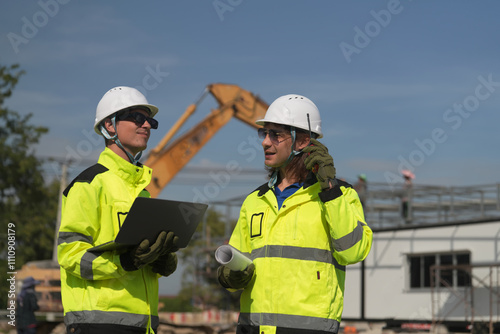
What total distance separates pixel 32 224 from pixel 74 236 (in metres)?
46.0

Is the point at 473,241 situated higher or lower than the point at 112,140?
higher

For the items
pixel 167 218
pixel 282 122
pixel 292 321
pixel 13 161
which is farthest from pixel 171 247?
pixel 13 161

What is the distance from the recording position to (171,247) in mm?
4574

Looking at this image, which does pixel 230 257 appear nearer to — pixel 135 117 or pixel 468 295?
pixel 135 117

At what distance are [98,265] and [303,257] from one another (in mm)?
1327

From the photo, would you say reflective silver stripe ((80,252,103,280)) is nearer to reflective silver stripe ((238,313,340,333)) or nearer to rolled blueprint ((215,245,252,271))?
rolled blueprint ((215,245,252,271))

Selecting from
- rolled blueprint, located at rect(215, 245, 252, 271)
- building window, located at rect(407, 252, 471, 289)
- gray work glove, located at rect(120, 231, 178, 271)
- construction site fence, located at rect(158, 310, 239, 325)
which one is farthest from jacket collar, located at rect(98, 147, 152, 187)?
construction site fence, located at rect(158, 310, 239, 325)

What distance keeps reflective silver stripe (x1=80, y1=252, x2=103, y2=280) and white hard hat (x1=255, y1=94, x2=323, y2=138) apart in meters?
1.59

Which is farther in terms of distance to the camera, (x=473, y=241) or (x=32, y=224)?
(x=32, y=224)

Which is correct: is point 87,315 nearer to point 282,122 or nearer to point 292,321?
point 292,321

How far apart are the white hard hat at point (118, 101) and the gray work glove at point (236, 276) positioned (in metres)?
1.31

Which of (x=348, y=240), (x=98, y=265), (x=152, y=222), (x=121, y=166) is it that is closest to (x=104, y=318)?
(x=98, y=265)

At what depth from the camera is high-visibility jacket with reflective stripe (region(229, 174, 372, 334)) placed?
183 inches

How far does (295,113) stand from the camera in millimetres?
5211
